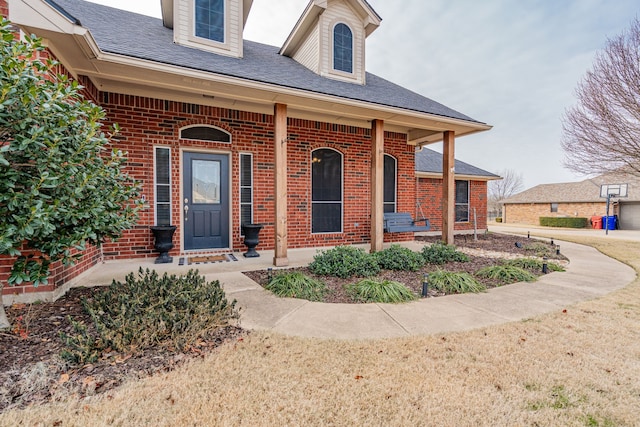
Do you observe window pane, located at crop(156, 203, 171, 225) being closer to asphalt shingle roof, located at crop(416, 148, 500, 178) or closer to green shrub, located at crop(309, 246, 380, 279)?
green shrub, located at crop(309, 246, 380, 279)

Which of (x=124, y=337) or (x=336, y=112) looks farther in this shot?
(x=336, y=112)

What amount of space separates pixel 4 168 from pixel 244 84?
3119mm

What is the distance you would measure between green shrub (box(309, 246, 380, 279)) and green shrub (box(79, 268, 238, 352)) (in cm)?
189

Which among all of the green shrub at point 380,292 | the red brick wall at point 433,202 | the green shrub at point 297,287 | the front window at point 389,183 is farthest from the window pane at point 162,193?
the red brick wall at point 433,202

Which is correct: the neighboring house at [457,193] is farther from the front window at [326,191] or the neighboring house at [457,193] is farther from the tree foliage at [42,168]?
the tree foliage at [42,168]

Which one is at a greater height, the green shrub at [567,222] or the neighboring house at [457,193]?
the neighboring house at [457,193]

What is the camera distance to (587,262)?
20.0 ft

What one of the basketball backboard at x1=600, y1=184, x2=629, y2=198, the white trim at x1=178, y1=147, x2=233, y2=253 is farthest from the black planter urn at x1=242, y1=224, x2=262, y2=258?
the basketball backboard at x1=600, y1=184, x2=629, y2=198

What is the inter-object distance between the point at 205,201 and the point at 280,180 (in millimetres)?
1915

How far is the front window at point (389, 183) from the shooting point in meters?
7.79

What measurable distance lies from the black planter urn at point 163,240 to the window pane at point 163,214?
367 mm

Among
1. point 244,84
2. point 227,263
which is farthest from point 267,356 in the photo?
point 244,84

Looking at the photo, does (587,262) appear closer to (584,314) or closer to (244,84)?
(584,314)

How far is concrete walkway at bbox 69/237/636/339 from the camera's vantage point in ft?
9.15
